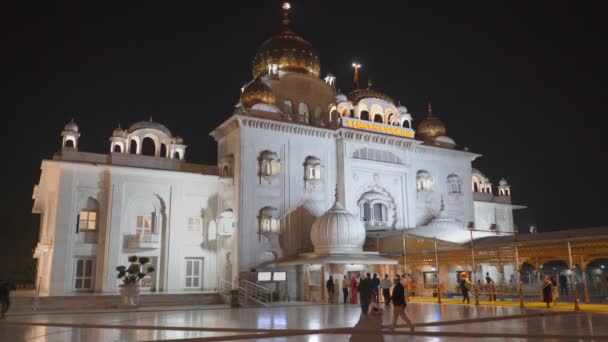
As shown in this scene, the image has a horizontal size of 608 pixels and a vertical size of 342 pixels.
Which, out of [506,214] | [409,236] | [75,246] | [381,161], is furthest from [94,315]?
[506,214]

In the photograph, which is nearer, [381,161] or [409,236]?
[409,236]

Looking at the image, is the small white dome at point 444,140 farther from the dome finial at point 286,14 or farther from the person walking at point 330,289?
the person walking at point 330,289

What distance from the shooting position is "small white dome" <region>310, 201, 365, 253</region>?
2466 centimetres

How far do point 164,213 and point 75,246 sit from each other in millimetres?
4553

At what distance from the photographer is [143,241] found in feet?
84.1

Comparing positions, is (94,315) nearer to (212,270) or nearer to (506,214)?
(212,270)


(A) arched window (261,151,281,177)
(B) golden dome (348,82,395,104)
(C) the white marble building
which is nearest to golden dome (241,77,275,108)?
(C) the white marble building

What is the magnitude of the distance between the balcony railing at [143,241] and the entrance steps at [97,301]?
347cm

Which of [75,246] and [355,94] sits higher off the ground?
[355,94]

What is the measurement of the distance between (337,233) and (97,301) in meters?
11.1

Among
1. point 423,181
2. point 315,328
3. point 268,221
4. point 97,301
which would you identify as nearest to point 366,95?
point 423,181

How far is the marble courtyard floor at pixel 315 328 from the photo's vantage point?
1086cm

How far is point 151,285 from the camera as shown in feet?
85.6

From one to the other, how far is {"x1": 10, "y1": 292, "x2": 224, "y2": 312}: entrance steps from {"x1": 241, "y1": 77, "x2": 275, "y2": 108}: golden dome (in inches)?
457
